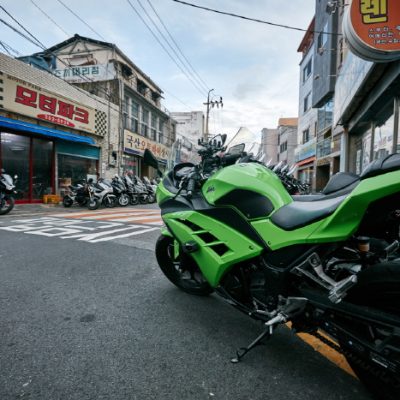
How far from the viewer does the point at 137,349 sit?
1807 mm

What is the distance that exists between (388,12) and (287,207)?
5755mm

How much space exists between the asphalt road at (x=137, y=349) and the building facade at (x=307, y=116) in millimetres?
18934

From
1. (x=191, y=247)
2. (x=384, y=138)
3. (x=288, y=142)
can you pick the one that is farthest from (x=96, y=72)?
(x=288, y=142)

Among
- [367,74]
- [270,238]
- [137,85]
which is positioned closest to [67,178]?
[137,85]

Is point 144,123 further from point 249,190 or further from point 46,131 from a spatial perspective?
point 249,190

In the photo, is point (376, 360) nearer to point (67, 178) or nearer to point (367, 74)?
point (367, 74)

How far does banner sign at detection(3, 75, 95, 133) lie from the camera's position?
10.3 m

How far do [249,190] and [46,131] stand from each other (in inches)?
468

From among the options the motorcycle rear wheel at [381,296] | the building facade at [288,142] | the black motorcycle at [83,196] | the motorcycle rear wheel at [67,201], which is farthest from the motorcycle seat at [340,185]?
the building facade at [288,142]

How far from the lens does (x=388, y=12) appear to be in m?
5.04

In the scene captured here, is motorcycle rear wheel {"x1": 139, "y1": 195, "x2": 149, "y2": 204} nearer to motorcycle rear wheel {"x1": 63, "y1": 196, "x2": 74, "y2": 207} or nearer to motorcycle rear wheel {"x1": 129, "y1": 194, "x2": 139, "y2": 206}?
motorcycle rear wheel {"x1": 129, "y1": 194, "x2": 139, "y2": 206}

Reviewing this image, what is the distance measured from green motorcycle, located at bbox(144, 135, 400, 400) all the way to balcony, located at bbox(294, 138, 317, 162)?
20139 mm

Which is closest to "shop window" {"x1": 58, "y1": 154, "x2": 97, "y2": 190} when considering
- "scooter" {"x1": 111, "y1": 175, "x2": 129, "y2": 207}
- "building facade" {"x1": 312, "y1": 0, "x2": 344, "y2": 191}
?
"scooter" {"x1": 111, "y1": 175, "x2": 129, "y2": 207}

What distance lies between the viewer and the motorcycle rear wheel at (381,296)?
1.17 meters
